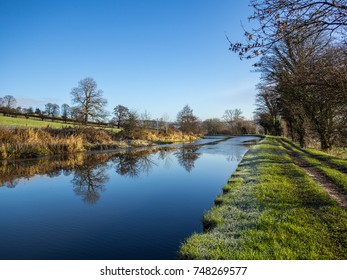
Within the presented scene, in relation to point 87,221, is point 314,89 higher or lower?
higher

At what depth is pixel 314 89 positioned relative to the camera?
9773 mm

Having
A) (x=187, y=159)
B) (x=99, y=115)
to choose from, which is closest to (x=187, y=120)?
(x=99, y=115)

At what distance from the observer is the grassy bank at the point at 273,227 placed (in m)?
3.87

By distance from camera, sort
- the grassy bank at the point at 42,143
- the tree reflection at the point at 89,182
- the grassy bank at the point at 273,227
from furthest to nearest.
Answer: the grassy bank at the point at 42,143
the tree reflection at the point at 89,182
the grassy bank at the point at 273,227

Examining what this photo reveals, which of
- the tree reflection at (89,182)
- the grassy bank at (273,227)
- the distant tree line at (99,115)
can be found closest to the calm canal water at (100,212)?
the tree reflection at (89,182)

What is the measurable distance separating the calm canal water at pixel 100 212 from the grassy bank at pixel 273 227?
2.09 ft

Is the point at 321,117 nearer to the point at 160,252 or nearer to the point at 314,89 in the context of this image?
the point at 314,89

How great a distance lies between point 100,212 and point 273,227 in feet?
15.1

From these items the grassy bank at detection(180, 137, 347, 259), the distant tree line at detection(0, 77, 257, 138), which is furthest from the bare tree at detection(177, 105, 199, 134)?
the grassy bank at detection(180, 137, 347, 259)

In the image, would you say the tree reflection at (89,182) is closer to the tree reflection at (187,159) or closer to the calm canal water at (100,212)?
the calm canal water at (100,212)

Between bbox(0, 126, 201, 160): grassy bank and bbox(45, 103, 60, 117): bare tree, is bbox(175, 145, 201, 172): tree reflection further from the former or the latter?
bbox(45, 103, 60, 117): bare tree

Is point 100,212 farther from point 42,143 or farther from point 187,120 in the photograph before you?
point 187,120
